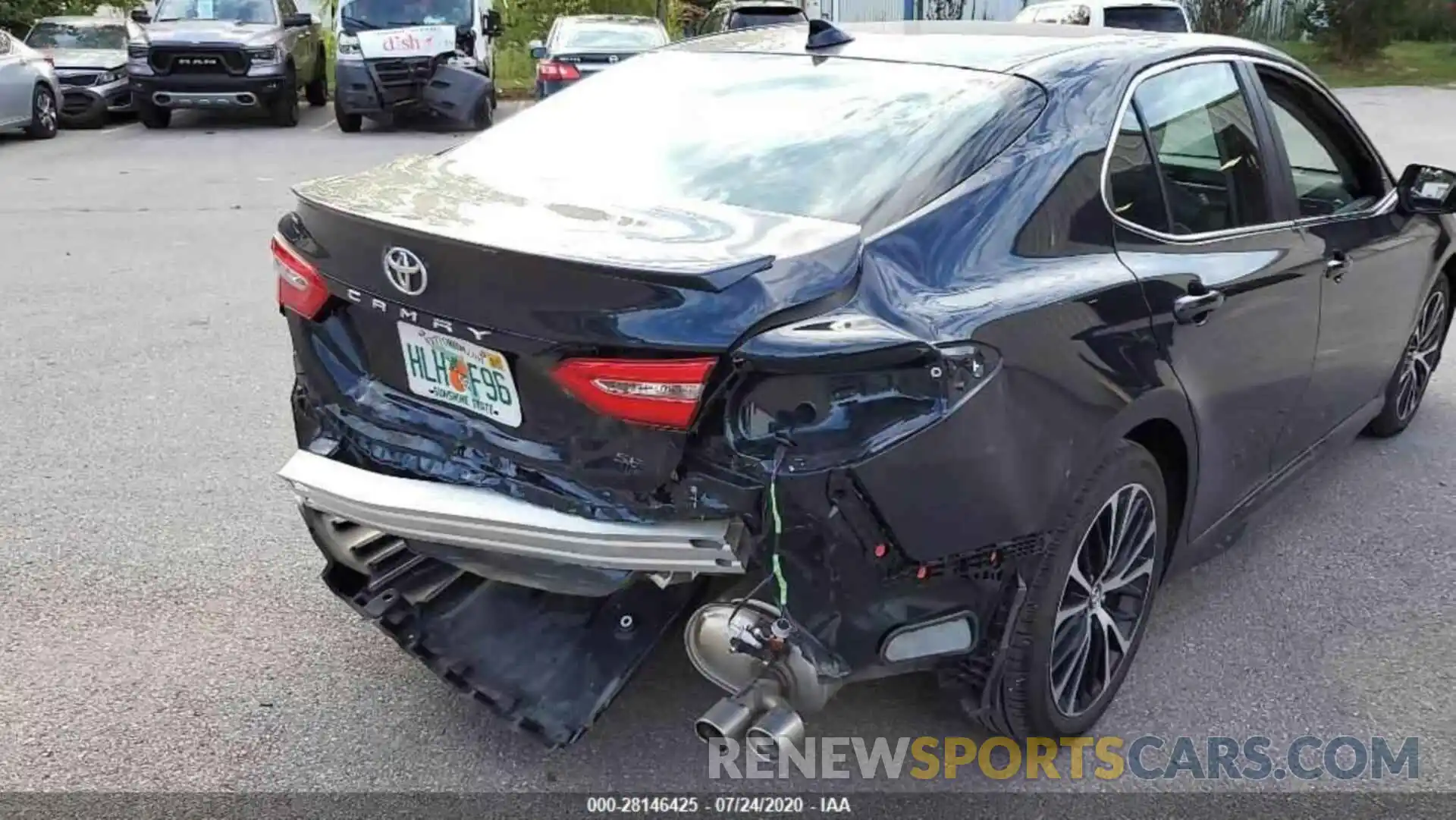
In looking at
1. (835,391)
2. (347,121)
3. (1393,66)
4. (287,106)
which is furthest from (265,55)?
(1393,66)

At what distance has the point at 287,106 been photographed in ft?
54.0

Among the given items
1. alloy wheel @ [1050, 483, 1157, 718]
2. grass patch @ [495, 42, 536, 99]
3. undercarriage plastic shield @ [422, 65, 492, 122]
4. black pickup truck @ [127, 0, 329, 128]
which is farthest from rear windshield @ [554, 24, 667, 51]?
alloy wheel @ [1050, 483, 1157, 718]

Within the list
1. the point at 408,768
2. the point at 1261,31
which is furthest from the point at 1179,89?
the point at 1261,31

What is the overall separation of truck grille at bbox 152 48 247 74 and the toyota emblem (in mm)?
14636

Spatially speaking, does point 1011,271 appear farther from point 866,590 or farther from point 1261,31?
point 1261,31

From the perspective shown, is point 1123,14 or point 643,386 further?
point 1123,14

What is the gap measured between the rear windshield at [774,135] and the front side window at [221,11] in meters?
14.6

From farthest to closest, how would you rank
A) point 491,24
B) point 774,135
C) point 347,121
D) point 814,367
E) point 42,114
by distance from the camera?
point 491,24 < point 347,121 < point 42,114 < point 774,135 < point 814,367

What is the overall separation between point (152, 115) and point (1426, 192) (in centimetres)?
1573

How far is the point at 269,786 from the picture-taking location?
9.55ft

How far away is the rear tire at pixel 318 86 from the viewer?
18828mm

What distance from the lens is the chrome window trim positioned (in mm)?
3057

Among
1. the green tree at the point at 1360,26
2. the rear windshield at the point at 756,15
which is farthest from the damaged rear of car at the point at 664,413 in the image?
the green tree at the point at 1360,26

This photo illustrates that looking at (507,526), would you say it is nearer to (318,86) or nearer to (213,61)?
(213,61)
